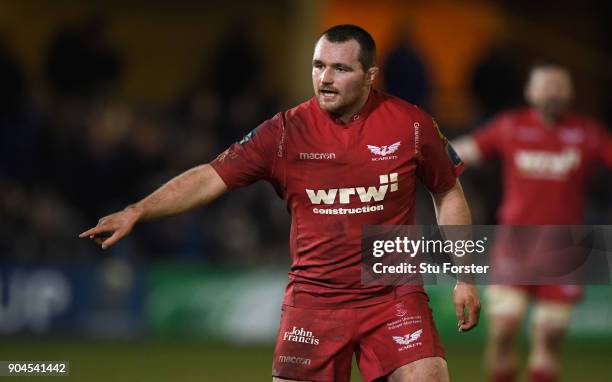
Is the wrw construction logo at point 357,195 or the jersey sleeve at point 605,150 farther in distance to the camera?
the jersey sleeve at point 605,150

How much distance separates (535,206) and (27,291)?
652cm

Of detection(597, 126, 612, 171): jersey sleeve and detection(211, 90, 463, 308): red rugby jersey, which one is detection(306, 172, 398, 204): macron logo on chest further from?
detection(597, 126, 612, 171): jersey sleeve

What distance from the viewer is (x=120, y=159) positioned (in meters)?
14.4

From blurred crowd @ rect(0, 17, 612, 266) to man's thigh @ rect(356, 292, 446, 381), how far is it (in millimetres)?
8236

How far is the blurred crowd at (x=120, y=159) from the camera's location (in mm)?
14156

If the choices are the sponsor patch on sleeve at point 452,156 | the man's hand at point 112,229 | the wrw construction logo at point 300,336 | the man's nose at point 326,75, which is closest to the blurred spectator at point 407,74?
the sponsor patch on sleeve at point 452,156

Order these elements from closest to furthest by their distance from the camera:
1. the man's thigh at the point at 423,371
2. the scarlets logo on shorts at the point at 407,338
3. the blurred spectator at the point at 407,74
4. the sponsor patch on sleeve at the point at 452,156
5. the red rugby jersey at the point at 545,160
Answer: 1. the man's thigh at the point at 423,371
2. the scarlets logo on shorts at the point at 407,338
3. the sponsor patch on sleeve at the point at 452,156
4. the red rugby jersey at the point at 545,160
5. the blurred spectator at the point at 407,74

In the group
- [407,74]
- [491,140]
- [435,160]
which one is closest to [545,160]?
[491,140]

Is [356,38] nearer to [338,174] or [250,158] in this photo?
[338,174]

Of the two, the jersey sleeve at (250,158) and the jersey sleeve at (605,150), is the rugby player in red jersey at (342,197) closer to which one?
the jersey sleeve at (250,158)

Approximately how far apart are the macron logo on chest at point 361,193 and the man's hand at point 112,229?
925 mm

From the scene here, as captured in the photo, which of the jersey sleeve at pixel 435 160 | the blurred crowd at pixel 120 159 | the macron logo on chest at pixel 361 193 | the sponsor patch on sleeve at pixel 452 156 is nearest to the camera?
the macron logo on chest at pixel 361 193

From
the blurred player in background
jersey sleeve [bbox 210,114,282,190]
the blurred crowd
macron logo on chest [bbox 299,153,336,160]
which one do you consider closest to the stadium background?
the blurred crowd

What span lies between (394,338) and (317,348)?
0.38 m
